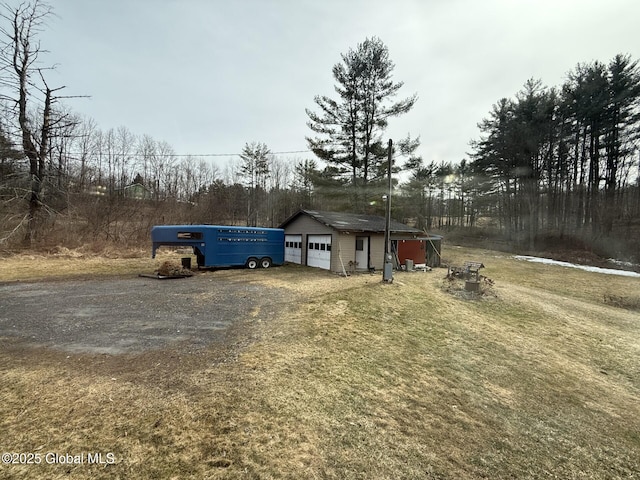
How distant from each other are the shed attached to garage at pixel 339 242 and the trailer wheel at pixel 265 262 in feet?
6.89

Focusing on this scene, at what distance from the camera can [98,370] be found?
13.2ft

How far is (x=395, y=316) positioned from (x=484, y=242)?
29655 millimetres

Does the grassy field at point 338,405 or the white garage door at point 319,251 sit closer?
the grassy field at point 338,405

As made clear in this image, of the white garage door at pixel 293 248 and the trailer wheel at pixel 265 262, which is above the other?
the white garage door at pixel 293 248

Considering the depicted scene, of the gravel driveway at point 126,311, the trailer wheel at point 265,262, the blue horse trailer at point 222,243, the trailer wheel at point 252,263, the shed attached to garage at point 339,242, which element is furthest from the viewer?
the trailer wheel at point 265,262

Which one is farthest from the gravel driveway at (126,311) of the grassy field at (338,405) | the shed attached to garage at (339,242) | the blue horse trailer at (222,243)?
the shed attached to garage at (339,242)

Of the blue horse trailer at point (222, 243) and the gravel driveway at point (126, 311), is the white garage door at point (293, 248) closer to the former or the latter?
the blue horse trailer at point (222, 243)

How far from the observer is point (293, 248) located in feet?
58.0

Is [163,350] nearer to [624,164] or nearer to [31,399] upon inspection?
[31,399]

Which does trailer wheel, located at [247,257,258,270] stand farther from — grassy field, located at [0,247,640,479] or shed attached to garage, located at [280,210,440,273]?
grassy field, located at [0,247,640,479]

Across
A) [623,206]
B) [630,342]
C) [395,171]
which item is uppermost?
[395,171]

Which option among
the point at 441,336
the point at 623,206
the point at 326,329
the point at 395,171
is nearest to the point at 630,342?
the point at 441,336

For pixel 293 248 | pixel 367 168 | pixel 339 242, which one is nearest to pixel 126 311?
pixel 339 242

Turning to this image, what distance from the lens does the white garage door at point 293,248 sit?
56.2 ft
